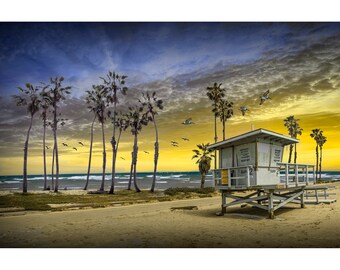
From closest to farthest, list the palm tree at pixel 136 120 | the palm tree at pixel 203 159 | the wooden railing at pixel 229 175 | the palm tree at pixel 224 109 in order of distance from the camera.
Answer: the wooden railing at pixel 229 175 < the palm tree at pixel 224 109 < the palm tree at pixel 203 159 < the palm tree at pixel 136 120

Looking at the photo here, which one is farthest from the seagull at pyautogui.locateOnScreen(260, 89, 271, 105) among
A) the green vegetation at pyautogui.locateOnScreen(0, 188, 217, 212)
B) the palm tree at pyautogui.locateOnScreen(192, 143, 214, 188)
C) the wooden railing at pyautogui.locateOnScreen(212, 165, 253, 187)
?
the palm tree at pyautogui.locateOnScreen(192, 143, 214, 188)

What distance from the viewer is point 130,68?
13586 mm

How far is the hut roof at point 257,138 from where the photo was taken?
11.0 m

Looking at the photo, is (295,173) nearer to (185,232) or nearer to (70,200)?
(185,232)

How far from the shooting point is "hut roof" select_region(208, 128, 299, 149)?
36.2ft

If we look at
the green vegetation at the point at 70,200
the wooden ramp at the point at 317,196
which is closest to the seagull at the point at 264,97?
the wooden ramp at the point at 317,196

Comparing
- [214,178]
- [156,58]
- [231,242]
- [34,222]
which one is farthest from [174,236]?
[156,58]

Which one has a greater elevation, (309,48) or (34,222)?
(309,48)

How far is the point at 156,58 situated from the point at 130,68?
1688 millimetres

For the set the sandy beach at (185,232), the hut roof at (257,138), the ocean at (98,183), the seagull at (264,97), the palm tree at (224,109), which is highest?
the palm tree at (224,109)

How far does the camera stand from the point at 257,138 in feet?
37.5

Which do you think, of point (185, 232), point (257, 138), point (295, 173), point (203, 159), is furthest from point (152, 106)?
point (185, 232)

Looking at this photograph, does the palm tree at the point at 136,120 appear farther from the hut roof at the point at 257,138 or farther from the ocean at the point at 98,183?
the hut roof at the point at 257,138

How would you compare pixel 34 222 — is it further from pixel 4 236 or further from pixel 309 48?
pixel 309 48
